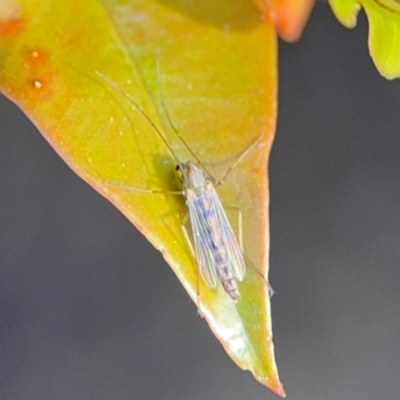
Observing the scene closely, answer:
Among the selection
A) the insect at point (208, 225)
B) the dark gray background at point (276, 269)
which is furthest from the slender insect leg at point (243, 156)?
the dark gray background at point (276, 269)

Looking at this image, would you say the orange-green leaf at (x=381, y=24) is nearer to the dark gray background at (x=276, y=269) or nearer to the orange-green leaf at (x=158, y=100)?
the orange-green leaf at (x=158, y=100)

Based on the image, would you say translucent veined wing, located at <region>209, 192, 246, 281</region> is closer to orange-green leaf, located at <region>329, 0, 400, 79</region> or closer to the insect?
the insect

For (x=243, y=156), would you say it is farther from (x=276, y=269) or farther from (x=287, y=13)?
(x=276, y=269)

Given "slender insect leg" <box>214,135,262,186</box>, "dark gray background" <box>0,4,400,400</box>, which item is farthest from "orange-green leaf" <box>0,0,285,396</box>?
"dark gray background" <box>0,4,400,400</box>

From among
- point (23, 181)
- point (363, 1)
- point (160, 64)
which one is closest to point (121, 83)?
point (160, 64)

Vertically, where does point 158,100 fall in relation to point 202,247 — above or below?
above

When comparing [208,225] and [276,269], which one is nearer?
[208,225]

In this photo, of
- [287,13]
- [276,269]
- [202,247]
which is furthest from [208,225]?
[276,269]
